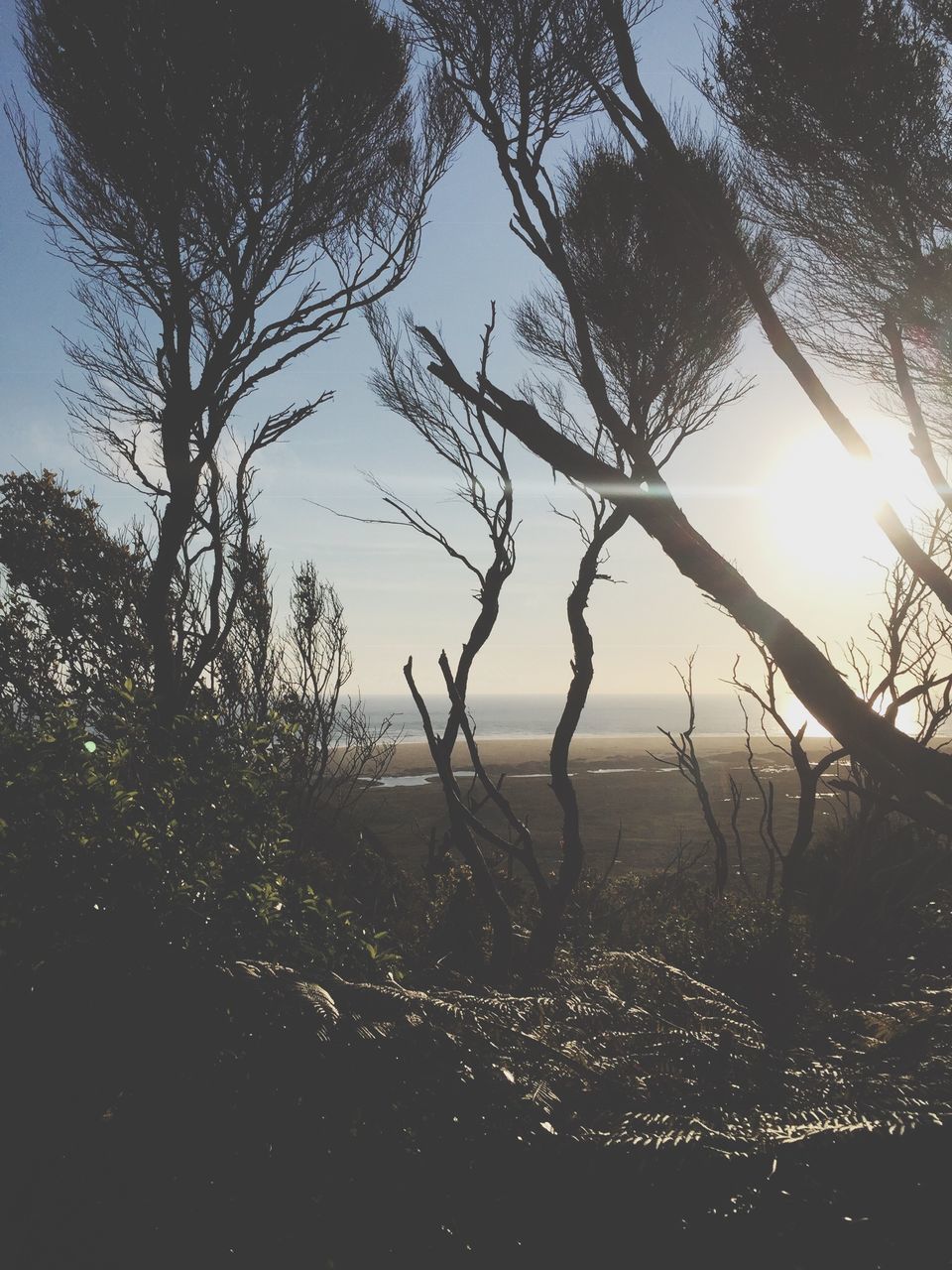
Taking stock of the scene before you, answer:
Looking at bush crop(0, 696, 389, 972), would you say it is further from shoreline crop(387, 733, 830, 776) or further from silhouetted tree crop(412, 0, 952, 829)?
shoreline crop(387, 733, 830, 776)

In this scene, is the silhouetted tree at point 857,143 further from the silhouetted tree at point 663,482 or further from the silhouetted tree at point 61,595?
the silhouetted tree at point 61,595

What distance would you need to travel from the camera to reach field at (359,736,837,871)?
49.3 feet

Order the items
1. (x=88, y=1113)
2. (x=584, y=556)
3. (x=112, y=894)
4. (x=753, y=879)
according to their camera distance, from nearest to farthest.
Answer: (x=88, y=1113) < (x=112, y=894) < (x=584, y=556) < (x=753, y=879)

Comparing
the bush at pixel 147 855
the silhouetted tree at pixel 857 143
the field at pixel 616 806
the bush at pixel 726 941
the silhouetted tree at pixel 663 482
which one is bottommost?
the field at pixel 616 806

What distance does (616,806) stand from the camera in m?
21.5

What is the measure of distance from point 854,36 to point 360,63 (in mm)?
4309

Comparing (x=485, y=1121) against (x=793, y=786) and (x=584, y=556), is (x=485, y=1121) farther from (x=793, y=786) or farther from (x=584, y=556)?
(x=793, y=786)

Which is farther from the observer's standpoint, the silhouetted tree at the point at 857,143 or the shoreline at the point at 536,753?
the shoreline at the point at 536,753

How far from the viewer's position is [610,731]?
210 ft

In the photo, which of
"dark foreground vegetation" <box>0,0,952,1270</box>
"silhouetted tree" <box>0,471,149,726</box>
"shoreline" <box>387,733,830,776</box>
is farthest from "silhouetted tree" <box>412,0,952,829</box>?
"shoreline" <box>387,733,830,776</box>

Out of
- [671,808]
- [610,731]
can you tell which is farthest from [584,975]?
[610,731]

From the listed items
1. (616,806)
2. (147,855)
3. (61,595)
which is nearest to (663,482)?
(147,855)

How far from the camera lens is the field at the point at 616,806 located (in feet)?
49.3

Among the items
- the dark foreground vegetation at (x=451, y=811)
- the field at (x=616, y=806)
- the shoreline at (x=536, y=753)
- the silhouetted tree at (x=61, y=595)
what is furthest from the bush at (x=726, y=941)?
the shoreline at (x=536, y=753)
